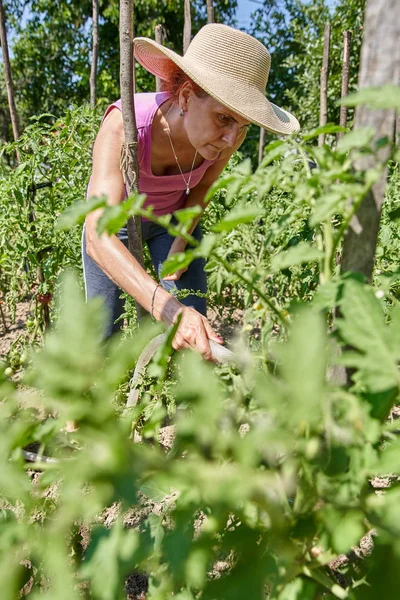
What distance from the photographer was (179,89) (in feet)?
4.87

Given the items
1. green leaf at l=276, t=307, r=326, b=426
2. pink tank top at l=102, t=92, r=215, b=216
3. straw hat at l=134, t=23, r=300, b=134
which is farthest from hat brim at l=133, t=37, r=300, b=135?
green leaf at l=276, t=307, r=326, b=426

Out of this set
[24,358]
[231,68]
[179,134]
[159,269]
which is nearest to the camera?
[231,68]

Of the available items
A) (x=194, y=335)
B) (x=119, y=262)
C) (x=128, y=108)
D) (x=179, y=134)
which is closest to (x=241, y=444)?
(x=194, y=335)

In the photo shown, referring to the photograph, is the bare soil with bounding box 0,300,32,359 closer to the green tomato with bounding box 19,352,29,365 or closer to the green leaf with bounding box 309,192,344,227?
the green tomato with bounding box 19,352,29,365

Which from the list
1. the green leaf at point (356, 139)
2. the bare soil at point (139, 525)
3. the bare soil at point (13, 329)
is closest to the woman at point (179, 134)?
the bare soil at point (139, 525)

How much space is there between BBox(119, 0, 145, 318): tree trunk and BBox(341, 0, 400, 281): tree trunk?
0.63 m

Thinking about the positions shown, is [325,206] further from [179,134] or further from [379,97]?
[179,134]

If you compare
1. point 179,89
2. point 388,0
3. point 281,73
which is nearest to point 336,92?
point 281,73

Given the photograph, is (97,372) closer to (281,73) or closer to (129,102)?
(129,102)

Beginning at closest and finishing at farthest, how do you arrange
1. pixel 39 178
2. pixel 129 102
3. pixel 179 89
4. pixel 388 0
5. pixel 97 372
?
1. pixel 97 372
2. pixel 388 0
3. pixel 129 102
4. pixel 179 89
5. pixel 39 178

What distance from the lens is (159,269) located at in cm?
189

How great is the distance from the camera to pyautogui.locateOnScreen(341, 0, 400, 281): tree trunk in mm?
530

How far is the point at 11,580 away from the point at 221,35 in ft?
4.29

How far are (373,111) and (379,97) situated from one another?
0.44ft
